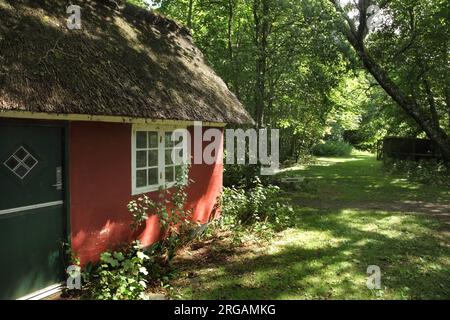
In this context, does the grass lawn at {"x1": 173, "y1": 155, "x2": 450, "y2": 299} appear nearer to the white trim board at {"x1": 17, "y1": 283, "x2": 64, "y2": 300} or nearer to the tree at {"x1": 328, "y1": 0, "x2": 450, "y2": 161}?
the white trim board at {"x1": 17, "y1": 283, "x2": 64, "y2": 300}

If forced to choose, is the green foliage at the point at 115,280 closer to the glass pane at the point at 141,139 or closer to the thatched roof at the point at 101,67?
the glass pane at the point at 141,139

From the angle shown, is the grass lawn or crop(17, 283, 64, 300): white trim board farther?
the grass lawn

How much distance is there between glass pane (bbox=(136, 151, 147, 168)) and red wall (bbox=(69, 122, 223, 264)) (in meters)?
0.29

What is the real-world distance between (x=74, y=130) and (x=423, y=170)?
17.8m

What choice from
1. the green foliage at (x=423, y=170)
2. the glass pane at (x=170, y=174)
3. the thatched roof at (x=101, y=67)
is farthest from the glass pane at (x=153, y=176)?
the green foliage at (x=423, y=170)

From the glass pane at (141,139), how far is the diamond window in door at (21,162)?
Result: 6.64ft

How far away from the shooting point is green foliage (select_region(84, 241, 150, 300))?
525cm

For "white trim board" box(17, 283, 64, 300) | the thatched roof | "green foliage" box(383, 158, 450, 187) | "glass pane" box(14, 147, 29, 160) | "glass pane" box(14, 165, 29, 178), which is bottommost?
"white trim board" box(17, 283, 64, 300)

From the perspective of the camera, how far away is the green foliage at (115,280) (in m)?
5.25
